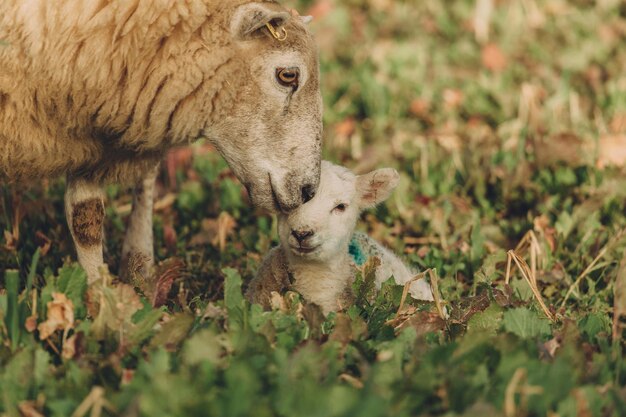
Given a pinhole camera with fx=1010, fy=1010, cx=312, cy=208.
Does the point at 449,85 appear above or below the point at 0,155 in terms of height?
below

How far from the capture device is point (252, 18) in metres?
4.16

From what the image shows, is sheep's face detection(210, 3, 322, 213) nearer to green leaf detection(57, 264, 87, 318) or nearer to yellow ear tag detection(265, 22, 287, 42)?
yellow ear tag detection(265, 22, 287, 42)

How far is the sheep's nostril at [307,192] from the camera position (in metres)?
4.34

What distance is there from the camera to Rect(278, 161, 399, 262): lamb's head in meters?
4.21

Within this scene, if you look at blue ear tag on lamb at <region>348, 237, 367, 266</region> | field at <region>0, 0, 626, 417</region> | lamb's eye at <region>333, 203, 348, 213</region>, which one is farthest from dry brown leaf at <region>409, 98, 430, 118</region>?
lamb's eye at <region>333, 203, 348, 213</region>

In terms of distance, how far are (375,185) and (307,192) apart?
326 mm

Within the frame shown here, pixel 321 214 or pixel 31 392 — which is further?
pixel 321 214

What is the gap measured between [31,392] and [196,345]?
0.52 meters

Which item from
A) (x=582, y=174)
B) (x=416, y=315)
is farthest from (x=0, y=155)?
(x=582, y=174)

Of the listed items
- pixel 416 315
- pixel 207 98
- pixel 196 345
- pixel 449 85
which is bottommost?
pixel 449 85

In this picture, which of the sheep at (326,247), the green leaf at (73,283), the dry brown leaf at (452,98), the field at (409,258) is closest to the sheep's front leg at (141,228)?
the field at (409,258)

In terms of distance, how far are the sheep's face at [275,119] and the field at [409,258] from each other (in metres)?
0.55

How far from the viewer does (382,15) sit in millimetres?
9922

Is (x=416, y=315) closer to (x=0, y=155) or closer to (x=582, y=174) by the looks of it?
(x=0, y=155)
